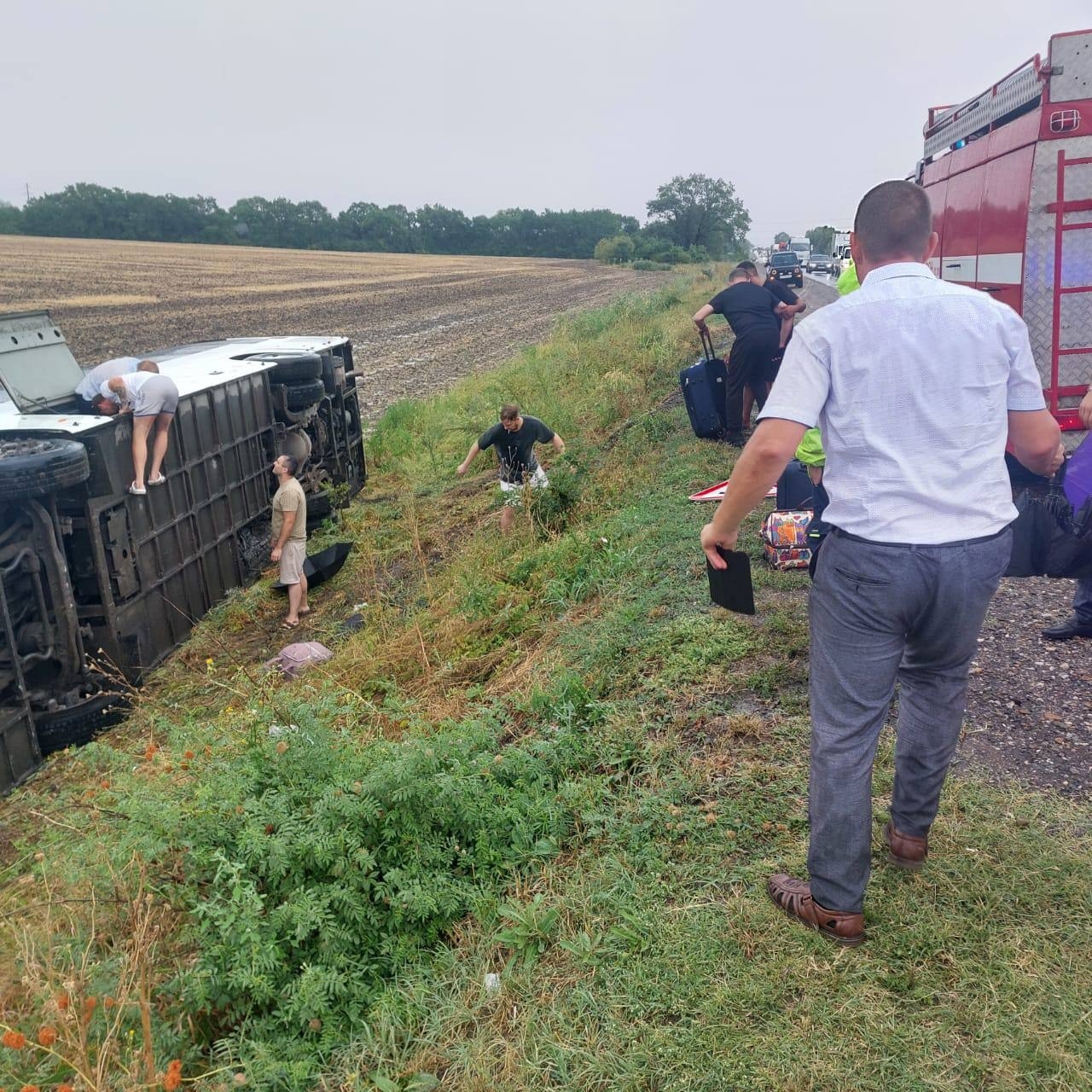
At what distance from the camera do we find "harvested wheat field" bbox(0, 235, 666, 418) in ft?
83.4

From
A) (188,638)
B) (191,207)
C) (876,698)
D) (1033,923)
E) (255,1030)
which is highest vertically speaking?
(191,207)

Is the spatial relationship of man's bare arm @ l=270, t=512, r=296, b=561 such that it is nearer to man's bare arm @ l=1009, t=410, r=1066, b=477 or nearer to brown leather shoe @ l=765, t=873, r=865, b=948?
brown leather shoe @ l=765, t=873, r=865, b=948

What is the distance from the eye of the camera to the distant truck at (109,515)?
629 centimetres

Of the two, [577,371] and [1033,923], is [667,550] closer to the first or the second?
[1033,923]

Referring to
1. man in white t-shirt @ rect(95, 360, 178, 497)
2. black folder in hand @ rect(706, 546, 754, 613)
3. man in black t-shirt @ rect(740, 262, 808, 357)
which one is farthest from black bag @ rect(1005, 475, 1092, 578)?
man in white t-shirt @ rect(95, 360, 178, 497)

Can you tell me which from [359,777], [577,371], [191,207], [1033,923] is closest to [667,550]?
[359,777]

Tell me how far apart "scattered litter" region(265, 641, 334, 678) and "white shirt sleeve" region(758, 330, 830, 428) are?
524 centimetres

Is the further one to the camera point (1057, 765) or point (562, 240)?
point (562, 240)

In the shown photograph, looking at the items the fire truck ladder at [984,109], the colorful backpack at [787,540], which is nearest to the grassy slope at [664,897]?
the colorful backpack at [787,540]

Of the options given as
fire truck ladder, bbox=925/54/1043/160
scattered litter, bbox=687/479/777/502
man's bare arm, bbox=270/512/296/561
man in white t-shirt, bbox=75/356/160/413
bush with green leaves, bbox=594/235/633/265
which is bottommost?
man's bare arm, bbox=270/512/296/561

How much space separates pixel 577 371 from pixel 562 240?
97.6m

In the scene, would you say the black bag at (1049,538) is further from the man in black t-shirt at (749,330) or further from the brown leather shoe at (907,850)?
the man in black t-shirt at (749,330)

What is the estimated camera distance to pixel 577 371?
1750 centimetres

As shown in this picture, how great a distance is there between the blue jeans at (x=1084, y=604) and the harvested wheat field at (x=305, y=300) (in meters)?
14.2
